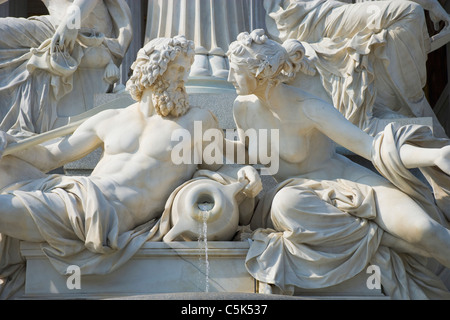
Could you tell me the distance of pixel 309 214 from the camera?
337 inches

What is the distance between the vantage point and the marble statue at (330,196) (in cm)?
852

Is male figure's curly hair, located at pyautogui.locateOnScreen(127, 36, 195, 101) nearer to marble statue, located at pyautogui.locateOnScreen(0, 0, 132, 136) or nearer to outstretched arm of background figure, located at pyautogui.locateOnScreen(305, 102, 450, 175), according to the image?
outstretched arm of background figure, located at pyautogui.locateOnScreen(305, 102, 450, 175)

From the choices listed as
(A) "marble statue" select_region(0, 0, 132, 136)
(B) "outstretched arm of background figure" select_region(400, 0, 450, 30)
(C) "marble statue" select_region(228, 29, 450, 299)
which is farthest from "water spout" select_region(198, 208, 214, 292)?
(B) "outstretched arm of background figure" select_region(400, 0, 450, 30)

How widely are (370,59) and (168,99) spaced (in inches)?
98.9

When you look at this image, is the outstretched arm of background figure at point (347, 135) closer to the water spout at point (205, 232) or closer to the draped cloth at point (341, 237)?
the draped cloth at point (341, 237)

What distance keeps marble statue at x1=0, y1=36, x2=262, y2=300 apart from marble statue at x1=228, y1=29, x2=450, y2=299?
37 cm

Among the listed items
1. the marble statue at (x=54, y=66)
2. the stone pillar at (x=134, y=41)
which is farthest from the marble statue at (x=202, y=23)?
the stone pillar at (x=134, y=41)

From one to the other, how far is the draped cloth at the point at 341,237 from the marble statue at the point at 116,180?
40 centimetres

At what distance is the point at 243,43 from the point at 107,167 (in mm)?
1339

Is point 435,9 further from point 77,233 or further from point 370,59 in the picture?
point 77,233

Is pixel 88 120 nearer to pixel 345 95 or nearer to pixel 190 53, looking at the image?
pixel 190 53

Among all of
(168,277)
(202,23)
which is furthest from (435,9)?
(168,277)

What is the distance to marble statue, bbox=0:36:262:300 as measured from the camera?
8539 millimetres
